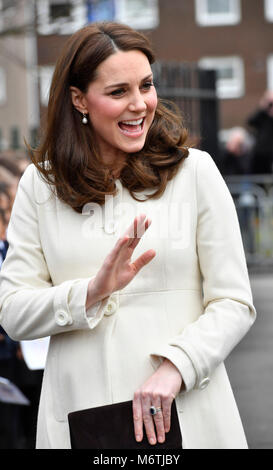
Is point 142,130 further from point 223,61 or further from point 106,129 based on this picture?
point 223,61

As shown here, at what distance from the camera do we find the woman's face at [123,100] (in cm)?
234

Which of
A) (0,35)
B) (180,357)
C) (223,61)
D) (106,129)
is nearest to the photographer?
(180,357)

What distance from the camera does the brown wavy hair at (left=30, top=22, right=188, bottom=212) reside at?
238 centimetres

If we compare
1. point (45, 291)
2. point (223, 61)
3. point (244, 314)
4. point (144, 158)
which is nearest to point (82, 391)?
point (45, 291)

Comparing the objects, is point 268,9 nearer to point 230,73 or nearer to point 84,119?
point 230,73

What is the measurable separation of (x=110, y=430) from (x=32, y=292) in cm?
41

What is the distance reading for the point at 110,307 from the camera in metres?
2.36

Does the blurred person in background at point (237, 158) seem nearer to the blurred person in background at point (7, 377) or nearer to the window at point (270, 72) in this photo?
the blurred person in background at point (7, 377)

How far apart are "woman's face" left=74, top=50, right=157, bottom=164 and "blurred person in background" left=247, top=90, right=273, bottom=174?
31.2 feet

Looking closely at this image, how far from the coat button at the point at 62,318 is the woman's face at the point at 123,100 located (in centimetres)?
45

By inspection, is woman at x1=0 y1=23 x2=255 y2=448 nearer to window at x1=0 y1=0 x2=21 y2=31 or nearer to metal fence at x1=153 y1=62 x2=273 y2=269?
metal fence at x1=153 y1=62 x2=273 y2=269

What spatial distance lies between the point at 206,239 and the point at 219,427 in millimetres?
478

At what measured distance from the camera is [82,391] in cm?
236

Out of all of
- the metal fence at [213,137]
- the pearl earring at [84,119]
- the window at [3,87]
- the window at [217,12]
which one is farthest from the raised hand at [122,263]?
the window at [217,12]
